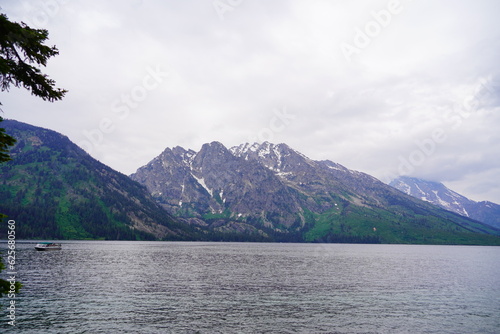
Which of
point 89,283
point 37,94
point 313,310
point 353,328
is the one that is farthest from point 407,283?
point 37,94

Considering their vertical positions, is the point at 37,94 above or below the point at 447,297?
above

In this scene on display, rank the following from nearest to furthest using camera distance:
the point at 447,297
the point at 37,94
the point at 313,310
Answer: the point at 37,94
the point at 313,310
the point at 447,297

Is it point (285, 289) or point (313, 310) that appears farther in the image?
point (285, 289)

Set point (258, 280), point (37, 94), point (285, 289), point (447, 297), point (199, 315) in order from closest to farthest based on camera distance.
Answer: point (37, 94) < point (199, 315) < point (447, 297) < point (285, 289) < point (258, 280)

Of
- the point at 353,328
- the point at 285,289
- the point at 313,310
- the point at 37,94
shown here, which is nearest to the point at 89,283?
the point at 285,289

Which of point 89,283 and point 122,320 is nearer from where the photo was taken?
point 122,320

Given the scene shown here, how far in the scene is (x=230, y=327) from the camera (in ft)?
157

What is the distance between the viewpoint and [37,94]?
1845cm

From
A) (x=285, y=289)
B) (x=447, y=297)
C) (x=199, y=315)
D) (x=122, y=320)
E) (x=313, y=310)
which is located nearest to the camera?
(x=122, y=320)

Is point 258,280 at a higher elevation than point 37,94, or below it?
below

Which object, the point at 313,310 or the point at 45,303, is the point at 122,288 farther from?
the point at 313,310

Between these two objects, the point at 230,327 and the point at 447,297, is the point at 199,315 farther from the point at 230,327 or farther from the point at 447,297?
the point at 447,297

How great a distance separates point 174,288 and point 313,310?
35.8 meters

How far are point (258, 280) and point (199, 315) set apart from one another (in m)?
44.7
